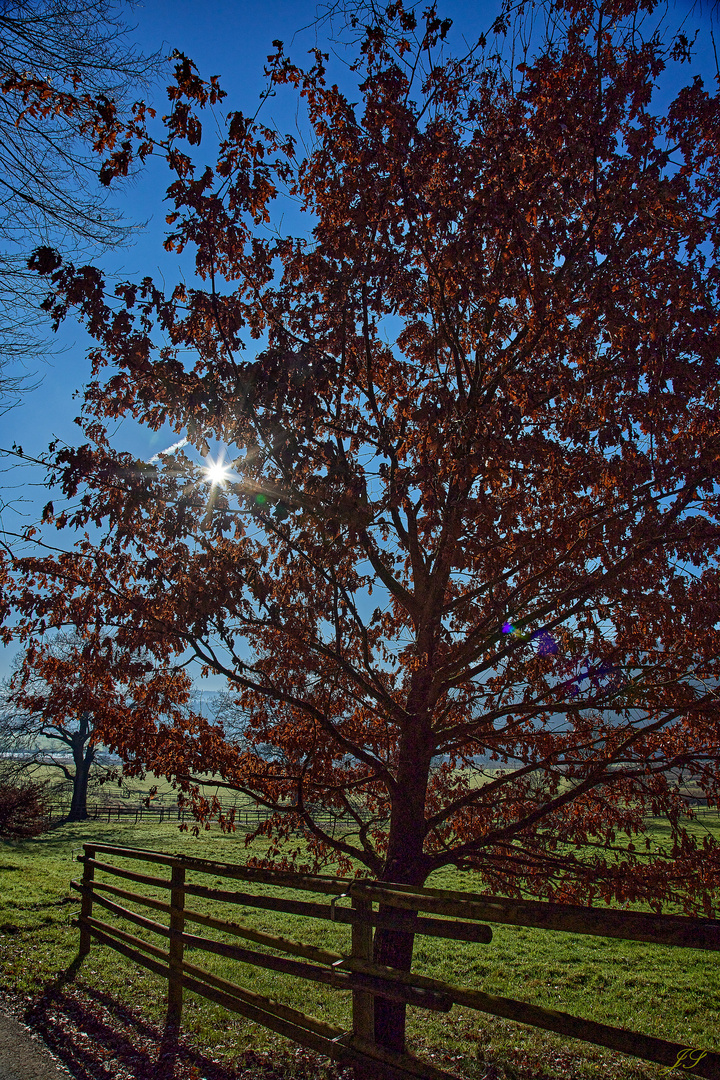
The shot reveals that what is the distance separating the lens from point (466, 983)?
11688 millimetres

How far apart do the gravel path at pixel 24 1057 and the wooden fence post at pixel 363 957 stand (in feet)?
9.56

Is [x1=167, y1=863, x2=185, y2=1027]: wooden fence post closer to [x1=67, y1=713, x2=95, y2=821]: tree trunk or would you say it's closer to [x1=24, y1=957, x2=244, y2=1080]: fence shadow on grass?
[x1=24, y1=957, x2=244, y2=1080]: fence shadow on grass

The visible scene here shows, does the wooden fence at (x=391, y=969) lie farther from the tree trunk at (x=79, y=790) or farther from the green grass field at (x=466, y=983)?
the tree trunk at (x=79, y=790)

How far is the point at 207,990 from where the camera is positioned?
5914 millimetres

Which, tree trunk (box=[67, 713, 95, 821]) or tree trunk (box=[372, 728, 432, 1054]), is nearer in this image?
tree trunk (box=[372, 728, 432, 1054])

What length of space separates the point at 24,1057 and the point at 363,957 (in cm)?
375

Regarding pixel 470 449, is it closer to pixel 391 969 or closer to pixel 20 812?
pixel 391 969

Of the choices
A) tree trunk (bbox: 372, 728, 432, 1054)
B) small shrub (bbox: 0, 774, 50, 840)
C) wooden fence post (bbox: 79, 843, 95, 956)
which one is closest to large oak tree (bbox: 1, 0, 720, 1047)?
tree trunk (bbox: 372, 728, 432, 1054)

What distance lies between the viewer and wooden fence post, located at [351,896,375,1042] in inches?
162

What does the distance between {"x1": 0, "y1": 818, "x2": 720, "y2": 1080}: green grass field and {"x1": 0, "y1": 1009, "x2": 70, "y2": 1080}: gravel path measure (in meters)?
1.13

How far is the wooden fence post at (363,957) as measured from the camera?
4109 millimetres

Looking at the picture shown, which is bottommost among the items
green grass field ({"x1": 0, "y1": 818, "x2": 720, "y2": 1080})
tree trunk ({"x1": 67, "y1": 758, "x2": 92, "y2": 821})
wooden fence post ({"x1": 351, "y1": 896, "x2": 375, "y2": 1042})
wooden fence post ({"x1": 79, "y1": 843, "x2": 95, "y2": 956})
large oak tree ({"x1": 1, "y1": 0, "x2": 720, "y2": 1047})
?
tree trunk ({"x1": 67, "y1": 758, "x2": 92, "y2": 821})

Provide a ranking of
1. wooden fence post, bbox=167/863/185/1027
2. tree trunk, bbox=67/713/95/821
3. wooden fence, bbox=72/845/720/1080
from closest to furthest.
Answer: wooden fence, bbox=72/845/720/1080, wooden fence post, bbox=167/863/185/1027, tree trunk, bbox=67/713/95/821

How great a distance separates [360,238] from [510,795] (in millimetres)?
6229
